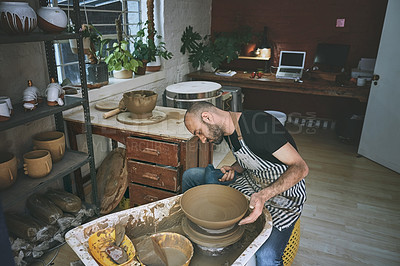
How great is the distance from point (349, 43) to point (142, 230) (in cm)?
425

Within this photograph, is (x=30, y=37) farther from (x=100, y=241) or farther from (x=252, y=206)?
(x=252, y=206)

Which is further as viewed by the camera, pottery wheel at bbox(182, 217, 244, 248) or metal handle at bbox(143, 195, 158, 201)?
metal handle at bbox(143, 195, 158, 201)

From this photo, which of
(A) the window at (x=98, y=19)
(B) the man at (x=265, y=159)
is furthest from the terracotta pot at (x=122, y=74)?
(B) the man at (x=265, y=159)

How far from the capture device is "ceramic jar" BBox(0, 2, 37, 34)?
1649 millimetres

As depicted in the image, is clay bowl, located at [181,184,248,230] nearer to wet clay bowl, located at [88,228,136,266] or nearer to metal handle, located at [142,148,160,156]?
wet clay bowl, located at [88,228,136,266]

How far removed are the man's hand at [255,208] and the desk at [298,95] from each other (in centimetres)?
289

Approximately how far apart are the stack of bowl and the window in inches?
74.8

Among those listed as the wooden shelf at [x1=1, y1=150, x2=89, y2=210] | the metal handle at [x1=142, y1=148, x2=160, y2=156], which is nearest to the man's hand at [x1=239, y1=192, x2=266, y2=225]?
the metal handle at [x1=142, y1=148, x2=160, y2=156]

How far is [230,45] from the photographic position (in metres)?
4.57

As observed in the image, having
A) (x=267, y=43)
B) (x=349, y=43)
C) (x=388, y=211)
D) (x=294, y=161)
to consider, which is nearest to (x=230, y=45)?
(x=267, y=43)

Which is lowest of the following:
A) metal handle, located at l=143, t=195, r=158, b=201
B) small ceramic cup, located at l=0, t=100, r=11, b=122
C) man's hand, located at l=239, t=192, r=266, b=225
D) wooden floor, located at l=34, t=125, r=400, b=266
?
wooden floor, located at l=34, t=125, r=400, b=266

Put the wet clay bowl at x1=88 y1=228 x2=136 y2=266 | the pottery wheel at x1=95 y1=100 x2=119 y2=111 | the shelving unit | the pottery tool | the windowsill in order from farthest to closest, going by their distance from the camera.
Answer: the windowsill
the pottery wheel at x1=95 y1=100 x2=119 y2=111
the pottery tool
the shelving unit
the wet clay bowl at x1=88 y1=228 x2=136 y2=266

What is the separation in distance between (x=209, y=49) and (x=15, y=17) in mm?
3104

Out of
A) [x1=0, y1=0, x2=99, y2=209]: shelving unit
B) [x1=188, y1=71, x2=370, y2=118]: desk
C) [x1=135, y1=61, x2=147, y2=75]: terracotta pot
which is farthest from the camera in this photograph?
Result: [x1=188, y1=71, x2=370, y2=118]: desk
